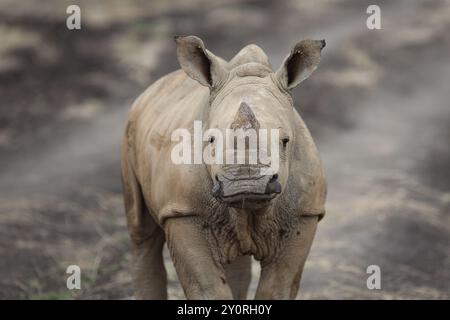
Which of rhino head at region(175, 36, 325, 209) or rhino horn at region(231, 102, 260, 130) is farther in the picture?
rhino horn at region(231, 102, 260, 130)

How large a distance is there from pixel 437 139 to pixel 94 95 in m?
6.21

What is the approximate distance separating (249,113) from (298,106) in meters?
11.4

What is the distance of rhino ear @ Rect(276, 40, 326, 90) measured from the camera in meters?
7.80

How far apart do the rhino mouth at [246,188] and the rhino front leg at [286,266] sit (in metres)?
1.22

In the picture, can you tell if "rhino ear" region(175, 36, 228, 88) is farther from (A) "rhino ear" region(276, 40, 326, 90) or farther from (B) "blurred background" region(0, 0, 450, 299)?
(B) "blurred background" region(0, 0, 450, 299)

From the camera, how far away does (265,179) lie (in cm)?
665

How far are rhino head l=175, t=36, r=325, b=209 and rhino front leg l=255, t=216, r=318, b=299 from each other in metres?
0.76

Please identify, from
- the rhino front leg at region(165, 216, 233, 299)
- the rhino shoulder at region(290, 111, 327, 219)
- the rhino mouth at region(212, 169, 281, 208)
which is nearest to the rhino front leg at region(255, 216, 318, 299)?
the rhino shoulder at region(290, 111, 327, 219)

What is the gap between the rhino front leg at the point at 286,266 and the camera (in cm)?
792

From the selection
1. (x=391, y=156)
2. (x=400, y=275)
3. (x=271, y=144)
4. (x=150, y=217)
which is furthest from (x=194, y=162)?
(x=391, y=156)

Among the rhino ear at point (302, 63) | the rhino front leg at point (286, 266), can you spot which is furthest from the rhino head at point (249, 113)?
the rhino front leg at point (286, 266)

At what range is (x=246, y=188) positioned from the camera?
21.7ft

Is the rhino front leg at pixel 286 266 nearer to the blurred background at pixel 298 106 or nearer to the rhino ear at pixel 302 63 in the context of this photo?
the rhino ear at pixel 302 63

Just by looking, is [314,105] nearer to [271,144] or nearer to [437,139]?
[437,139]
